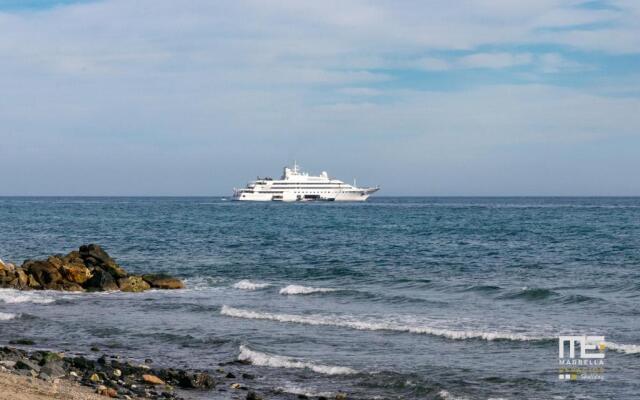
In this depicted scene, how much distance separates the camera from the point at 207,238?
169 feet

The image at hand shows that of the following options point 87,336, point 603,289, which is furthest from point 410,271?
point 87,336

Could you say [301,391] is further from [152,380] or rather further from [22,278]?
[22,278]

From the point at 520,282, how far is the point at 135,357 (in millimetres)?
15821

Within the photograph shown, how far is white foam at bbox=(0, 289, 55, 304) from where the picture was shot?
2395cm

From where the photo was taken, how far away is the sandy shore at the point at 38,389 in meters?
10.9

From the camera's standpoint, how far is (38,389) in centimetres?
1162

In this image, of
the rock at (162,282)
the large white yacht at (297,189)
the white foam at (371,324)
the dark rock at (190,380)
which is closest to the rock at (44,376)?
the dark rock at (190,380)

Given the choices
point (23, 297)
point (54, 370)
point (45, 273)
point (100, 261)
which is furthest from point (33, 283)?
point (54, 370)

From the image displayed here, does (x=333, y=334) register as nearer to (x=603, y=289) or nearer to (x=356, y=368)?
(x=356, y=368)

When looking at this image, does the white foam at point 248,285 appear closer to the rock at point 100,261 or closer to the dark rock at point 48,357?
the rock at point 100,261

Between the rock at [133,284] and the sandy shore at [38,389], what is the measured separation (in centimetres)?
1416

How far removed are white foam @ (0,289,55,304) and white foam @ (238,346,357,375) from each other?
33.8ft

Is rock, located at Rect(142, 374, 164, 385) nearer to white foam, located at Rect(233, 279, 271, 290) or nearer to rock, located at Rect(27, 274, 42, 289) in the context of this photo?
white foam, located at Rect(233, 279, 271, 290)

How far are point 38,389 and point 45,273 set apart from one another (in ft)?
54.7
